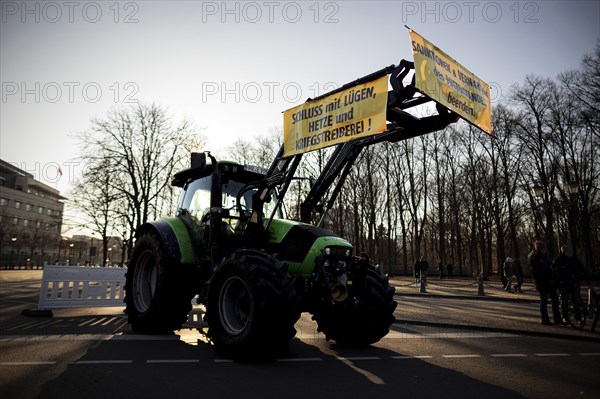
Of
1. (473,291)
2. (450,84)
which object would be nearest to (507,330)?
(450,84)

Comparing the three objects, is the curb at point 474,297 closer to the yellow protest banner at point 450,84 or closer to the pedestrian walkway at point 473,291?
the pedestrian walkway at point 473,291

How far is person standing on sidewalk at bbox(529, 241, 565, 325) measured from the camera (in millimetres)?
9633

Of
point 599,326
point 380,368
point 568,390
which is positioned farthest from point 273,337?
point 599,326

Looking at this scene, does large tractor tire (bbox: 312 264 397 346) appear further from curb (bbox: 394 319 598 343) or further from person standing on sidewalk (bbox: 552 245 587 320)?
person standing on sidewalk (bbox: 552 245 587 320)

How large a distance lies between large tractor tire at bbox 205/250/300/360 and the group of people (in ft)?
24.9

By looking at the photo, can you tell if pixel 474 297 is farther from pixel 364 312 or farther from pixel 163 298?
pixel 163 298

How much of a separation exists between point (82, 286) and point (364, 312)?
8854mm

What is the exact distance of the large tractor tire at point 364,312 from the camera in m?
5.98

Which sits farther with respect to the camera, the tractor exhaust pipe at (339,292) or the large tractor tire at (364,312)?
the large tractor tire at (364,312)

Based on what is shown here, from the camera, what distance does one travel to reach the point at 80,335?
22.2 ft

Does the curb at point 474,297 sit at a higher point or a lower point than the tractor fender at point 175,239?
lower

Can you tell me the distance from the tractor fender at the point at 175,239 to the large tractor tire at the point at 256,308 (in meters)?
1.50

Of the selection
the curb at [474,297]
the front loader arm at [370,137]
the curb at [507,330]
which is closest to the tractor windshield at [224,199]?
the front loader arm at [370,137]

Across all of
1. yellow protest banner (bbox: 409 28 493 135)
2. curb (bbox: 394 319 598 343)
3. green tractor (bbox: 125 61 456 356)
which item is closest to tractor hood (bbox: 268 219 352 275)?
green tractor (bbox: 125 61 456 356)
